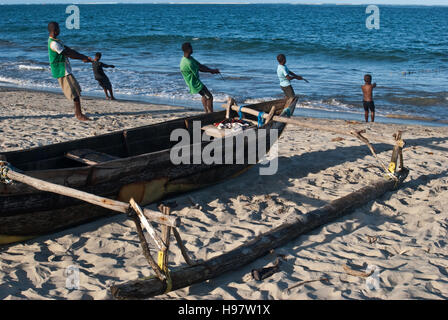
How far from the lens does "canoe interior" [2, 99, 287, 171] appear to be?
537cm

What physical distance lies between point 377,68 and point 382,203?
17.9m

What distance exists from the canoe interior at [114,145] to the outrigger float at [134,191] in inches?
0.5

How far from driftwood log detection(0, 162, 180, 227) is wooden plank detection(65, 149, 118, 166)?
1.22 metres

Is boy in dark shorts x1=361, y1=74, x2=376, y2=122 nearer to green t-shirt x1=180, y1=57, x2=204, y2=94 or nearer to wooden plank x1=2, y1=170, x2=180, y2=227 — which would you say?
green t-shirt x1=180, y1=57, x2=204, y2=94

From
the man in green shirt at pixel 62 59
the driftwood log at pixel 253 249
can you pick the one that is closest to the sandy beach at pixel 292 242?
the driftwood log at pixel 253 249

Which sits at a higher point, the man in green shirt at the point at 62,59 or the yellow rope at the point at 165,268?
the man in green shirt at the point at 62,59

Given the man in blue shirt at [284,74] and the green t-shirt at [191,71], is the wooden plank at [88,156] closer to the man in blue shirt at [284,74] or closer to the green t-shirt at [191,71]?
the green t-shirt at [191,71]

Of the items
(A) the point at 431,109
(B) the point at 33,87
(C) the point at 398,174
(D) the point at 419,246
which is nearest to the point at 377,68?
(A) the point at 431,109

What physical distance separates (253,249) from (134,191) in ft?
5.79

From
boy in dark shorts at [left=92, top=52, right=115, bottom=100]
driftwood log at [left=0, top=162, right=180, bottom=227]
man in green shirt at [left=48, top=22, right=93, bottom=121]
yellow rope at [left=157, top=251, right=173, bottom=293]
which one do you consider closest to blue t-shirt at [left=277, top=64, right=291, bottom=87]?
man in green shirt at [left=48, top=22, right=93, bottom=121]

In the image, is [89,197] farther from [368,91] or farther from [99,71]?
A: [99,71]

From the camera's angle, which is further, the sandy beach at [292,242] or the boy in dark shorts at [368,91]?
the boy in dark shorts at [368,91]

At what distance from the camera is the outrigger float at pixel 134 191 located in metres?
3.76
